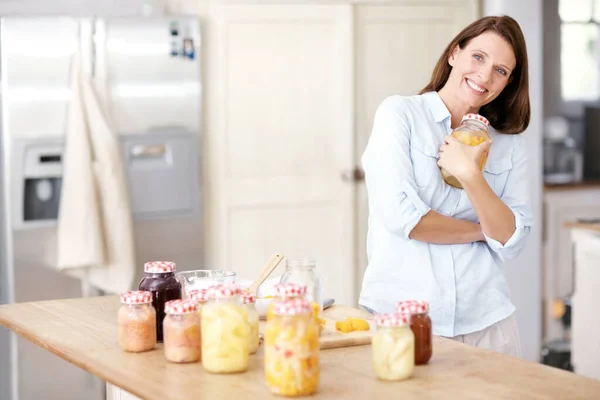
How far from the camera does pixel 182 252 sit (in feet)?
14.5

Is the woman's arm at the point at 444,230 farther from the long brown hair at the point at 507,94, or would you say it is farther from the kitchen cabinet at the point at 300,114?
the kitchen cabinet at the point at 300,114

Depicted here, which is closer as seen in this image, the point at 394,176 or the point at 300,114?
the point at 394,176

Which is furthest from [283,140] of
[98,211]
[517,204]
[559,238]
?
[517,204]

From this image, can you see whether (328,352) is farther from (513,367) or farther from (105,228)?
(105,228)

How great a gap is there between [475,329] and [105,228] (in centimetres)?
227

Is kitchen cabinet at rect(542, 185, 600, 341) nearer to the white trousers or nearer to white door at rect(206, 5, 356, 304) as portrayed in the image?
white door at rect(206, 5, 356, 304)

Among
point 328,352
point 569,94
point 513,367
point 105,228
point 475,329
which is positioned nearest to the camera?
point 513,367

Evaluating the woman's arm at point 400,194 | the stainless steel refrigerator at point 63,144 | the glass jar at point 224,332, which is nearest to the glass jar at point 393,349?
the glass jar at point 224,332

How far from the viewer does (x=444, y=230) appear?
2291 mm

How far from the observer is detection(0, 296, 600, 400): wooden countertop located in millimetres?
1619

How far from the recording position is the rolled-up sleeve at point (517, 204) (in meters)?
2.29

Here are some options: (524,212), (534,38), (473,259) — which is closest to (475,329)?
(473,259)

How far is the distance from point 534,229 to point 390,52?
120 centimetres

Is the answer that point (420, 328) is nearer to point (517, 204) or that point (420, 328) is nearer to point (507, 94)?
point (517, 204)
